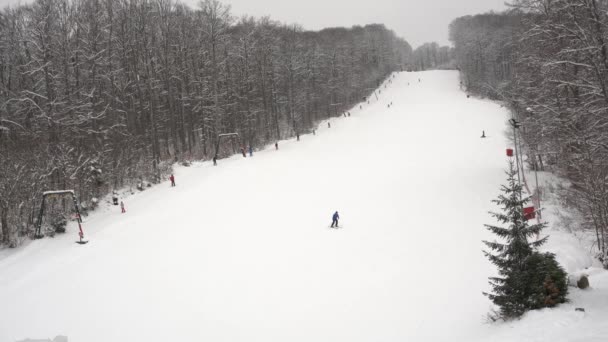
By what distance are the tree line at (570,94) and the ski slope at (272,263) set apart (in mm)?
3846

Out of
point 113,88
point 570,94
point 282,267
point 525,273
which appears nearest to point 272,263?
point 282,267

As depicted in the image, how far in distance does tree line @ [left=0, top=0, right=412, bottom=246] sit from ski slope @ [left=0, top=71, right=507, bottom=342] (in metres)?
3.26

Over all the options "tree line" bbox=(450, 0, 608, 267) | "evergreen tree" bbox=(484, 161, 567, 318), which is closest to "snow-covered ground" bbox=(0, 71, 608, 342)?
"evergreen tree" bbox=(484, 161, 567, 318)

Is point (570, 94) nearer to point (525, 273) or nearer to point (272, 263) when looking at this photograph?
point (525, 273)

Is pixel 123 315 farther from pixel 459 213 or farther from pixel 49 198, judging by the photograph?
pixel 459 213

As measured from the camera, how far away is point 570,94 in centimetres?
2033

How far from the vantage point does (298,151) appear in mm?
33375

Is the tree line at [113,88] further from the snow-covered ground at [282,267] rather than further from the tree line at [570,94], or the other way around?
the tree line at [570,94]

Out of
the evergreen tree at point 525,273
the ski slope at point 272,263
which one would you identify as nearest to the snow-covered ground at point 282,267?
the ski slope at point 272,263

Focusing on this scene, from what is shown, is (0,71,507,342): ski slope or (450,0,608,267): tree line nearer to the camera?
(0,71,507,342): ski slope

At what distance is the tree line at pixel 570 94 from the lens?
12.9 metres

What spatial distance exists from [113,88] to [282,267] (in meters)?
24.8

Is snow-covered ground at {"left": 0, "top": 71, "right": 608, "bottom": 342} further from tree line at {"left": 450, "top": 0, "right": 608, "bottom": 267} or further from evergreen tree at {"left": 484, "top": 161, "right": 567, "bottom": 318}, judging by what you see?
tree line at {"left": 450, "top": 0, "right": 608, "bottom": 267}

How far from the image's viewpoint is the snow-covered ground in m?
9.94
